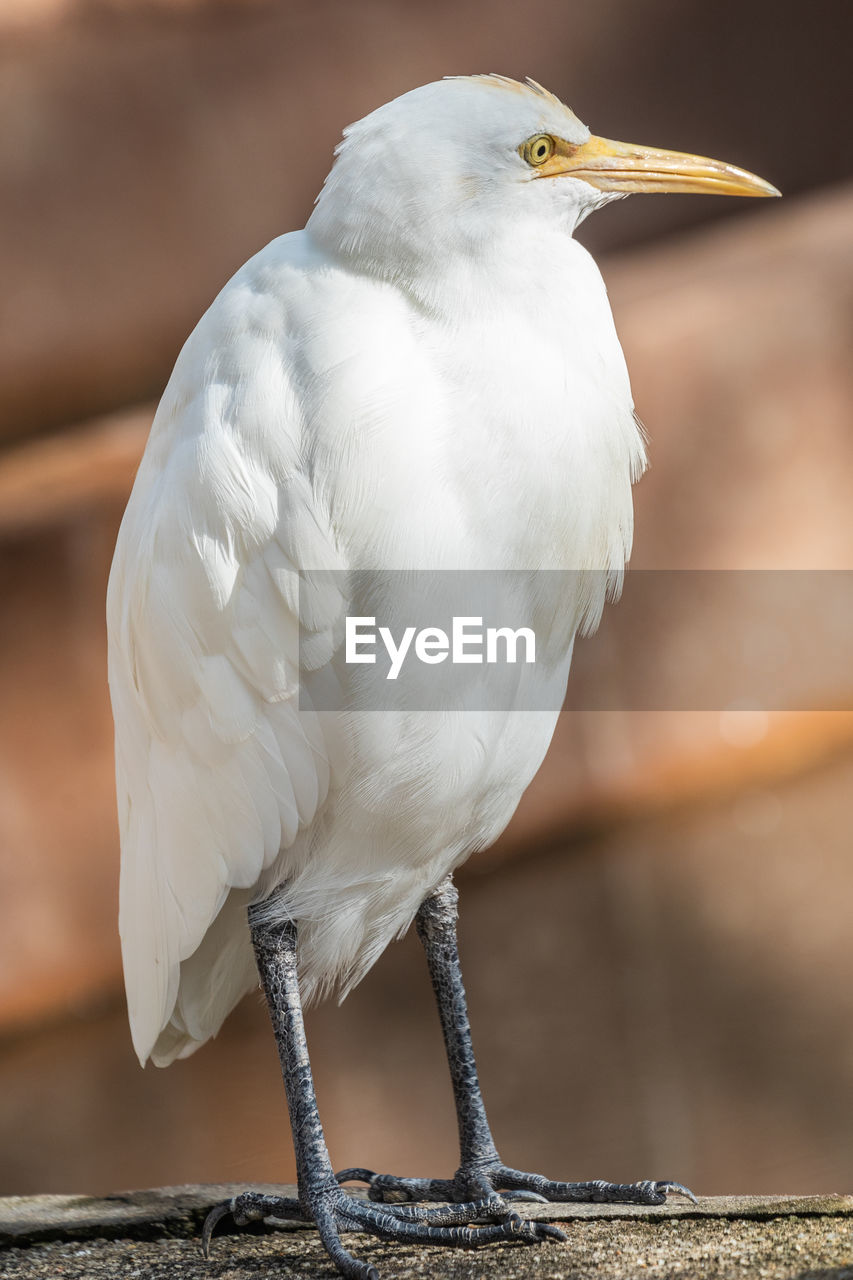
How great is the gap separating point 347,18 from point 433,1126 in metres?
1.64

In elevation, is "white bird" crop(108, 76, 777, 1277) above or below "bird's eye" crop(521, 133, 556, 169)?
below

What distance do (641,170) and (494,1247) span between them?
0.93m

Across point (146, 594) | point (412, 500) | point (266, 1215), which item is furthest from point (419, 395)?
point (266, 1215)

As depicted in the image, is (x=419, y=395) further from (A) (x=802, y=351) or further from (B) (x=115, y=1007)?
(B) (x=115, y=1007)

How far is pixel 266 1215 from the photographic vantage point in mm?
1149

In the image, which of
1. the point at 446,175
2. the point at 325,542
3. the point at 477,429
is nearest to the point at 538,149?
the point at 446,175

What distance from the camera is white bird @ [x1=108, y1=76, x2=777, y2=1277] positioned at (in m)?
0.94

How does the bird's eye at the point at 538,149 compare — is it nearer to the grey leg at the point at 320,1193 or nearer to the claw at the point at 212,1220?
the grey leg at the point at 320,1193

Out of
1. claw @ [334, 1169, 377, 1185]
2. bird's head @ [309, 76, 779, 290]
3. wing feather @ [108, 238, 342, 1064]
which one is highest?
bird's head @ [309, 76, 779, 290]

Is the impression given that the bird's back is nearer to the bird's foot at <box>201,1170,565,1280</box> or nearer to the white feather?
the white feather

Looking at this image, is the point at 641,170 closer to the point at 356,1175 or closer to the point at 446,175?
the point at 446,175

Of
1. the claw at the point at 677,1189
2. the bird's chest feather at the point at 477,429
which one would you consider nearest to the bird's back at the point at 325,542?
the bird's chest feather at the point at 477,429

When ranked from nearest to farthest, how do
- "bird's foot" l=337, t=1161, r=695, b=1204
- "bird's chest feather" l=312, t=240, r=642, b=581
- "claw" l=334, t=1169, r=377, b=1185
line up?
"bird's chest feather" l=312, t=240, r=642, b=581 < "bird's foot" l=337, t=1161, r=695, b=1204 < "claw" l=334, t=1169, r=377, b=1185

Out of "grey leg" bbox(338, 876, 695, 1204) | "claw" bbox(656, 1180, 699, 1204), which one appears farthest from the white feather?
"claw" bbox(656, 1180, 699, 1204)
